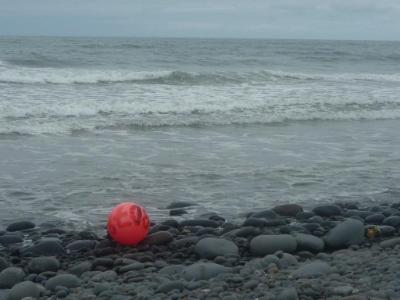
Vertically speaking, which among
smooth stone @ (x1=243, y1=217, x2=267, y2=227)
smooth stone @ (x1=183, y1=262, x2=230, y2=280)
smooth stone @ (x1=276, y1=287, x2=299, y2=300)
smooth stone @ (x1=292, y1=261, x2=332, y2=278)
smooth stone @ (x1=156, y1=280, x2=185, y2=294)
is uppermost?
smooth stone @ (x1=276, y1=287, x2=299, y2=300)

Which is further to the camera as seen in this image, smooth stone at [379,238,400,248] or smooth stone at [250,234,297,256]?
smooth stone at [379,238,400,248]

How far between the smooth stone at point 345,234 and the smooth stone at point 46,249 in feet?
9.49

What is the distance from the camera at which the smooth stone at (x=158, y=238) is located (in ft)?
22.8

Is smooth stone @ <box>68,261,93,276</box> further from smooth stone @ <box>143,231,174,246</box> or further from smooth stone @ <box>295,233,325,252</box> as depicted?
smooth stone @ <box>295,233,325,252</box>

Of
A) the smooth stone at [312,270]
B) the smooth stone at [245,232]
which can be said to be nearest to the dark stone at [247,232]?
the smooth stone at [245,232]

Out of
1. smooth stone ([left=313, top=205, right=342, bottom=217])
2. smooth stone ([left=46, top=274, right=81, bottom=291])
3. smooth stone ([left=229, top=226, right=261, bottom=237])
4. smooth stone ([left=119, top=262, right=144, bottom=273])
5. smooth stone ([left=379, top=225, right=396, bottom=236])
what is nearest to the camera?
smooth stone ([left=46, top=274, right=81, bottom=291])

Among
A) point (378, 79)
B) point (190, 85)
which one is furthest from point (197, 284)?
point (378, 79)

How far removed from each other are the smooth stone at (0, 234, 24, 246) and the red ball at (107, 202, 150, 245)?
102 cm

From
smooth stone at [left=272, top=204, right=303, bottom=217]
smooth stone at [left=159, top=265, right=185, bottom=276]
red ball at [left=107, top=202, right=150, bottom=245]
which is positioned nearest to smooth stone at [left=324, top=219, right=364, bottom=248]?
smooth stone at [left=272, top=204, right=303, bottom=217]

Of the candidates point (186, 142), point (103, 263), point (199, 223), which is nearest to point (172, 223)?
point (199, 223)

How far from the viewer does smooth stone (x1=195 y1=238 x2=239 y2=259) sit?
21.5 feet

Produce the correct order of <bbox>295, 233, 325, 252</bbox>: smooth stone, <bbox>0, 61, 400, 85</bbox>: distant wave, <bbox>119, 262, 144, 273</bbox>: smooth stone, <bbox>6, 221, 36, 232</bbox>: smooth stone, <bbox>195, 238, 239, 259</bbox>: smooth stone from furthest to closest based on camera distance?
<bbox>0, 61, 400, 85</bbox>: distant wave < <bbox>6, 221, 36, 232</bbox>: smooth stone < <bbox>295, 233, 325, 252</bbox>: smooth stone < <bbox>195, 238, 239, 259</bbox>: smooth stone < <bbox>119, 262, 144, 273</bbox>: smooth stone

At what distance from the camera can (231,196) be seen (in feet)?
30.0

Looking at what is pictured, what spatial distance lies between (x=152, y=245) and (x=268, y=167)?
446 cm
